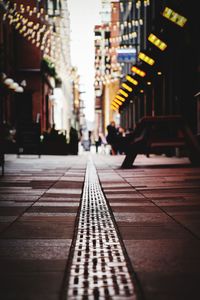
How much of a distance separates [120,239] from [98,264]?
770 mm

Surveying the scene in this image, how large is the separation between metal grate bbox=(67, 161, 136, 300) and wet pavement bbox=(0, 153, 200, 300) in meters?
0.03

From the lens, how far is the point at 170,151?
→ 2078 centimetres

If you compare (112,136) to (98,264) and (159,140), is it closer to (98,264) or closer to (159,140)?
(159,140)

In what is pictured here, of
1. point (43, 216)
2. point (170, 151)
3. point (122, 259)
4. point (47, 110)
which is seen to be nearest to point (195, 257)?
point (122, 259)

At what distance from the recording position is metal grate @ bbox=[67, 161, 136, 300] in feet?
6.97

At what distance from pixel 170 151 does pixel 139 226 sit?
17070 mm

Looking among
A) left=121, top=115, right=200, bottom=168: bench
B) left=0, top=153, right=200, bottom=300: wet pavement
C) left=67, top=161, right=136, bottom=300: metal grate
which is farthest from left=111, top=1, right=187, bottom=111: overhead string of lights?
left=67, top=161, right=136, bottom=300: metal grate

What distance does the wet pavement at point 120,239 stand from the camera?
2.25 metres

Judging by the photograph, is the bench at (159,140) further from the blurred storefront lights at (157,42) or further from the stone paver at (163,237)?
the blurred storefront lights at (157,42)

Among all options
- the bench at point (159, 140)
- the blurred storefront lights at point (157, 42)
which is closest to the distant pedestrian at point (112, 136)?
the blurred storefront lights at point (157, 42)

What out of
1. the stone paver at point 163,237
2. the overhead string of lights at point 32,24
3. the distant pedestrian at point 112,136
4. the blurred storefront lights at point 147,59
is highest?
the overhead string of lights at point 32,24

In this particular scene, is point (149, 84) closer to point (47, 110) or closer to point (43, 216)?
point (47, 110)

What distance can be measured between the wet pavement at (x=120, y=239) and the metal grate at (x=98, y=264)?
0.11ft

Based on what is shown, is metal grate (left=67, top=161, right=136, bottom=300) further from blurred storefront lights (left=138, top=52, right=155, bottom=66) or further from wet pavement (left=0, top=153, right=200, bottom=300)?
blurred storefront lights (left=138, top=52, right=155, bottom=66)
